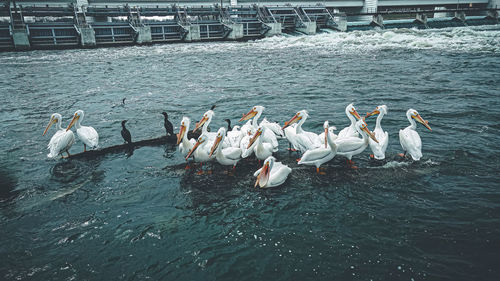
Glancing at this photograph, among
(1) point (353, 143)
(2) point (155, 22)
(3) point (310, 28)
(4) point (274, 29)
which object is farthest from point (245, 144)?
(3) point (310, 28)

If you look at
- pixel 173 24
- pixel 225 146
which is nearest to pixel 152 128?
pixel 225 146

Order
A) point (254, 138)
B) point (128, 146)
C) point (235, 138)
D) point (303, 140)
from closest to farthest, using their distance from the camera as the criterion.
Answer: point (254, 138)
point (303, 140)
point (235, 138)
point (128, 146)

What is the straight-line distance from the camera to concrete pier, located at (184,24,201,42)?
137ft

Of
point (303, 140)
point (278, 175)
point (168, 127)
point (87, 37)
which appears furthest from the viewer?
point (87, 37)

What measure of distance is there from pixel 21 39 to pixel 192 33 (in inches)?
801

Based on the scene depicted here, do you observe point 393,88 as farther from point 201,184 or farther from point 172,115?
point 201,184

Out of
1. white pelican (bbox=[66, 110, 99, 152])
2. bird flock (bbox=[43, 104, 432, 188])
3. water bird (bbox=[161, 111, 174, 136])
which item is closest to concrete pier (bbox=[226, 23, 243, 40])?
water bird (bbox=[161, 111, 174, 136])

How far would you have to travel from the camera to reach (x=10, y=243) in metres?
4.46

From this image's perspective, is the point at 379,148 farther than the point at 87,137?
No

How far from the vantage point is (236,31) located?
4319cm

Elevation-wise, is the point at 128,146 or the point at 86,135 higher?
the point at 86,135

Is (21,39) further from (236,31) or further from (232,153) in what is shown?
(232,153)

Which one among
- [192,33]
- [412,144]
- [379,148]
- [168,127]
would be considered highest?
[192,33]

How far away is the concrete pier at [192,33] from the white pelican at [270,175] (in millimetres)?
40195
